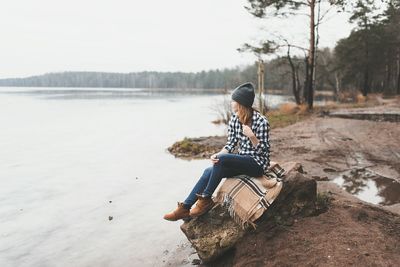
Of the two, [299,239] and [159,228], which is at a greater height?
[299,239]

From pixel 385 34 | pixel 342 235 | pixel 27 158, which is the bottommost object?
pixel 27 158

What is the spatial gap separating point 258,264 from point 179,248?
6.00 ft

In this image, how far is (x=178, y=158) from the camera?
45.7 ft

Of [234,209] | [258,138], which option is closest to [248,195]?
[234,209]

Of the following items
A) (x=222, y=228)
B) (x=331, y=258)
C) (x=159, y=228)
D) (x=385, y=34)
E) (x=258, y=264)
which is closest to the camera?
(x=331, y=258)

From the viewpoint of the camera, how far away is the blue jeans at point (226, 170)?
486 centimetres

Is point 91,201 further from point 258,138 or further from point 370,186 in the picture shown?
point 370,186

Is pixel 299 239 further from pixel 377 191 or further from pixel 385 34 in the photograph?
pixel 385 34

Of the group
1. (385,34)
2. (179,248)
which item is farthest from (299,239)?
(385,34)

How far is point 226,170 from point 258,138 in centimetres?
59

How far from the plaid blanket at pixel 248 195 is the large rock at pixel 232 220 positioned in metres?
0.14

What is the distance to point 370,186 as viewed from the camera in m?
8.08

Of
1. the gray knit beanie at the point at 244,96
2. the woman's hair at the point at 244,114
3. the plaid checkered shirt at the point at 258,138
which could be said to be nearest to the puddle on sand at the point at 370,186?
the plaid checkered shirt at the point at 258,138

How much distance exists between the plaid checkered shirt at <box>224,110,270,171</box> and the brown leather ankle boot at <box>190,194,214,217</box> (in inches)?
29.3
